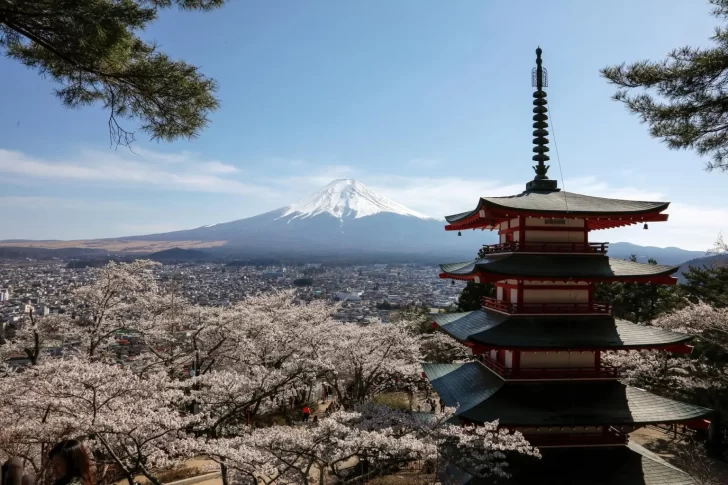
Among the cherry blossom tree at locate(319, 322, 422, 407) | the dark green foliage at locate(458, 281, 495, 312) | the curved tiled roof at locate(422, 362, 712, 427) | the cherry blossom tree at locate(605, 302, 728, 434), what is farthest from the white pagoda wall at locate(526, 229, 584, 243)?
the dark green foliage at locate(458, 281, 495, 312)

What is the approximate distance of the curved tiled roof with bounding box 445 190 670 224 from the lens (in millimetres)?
9648

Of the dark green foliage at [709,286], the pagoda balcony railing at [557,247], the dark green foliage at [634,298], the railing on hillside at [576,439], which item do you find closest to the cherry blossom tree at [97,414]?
the railing on hillside at [576,439]

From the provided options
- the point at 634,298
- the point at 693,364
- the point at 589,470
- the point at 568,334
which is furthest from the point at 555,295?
the point at 634,298

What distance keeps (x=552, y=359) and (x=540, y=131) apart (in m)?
5.91

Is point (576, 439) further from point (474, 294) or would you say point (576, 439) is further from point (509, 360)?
point (474, 294)

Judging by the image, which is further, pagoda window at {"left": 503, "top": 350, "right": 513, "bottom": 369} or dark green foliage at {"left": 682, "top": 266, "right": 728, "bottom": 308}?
dark green foliage at {"left": 682, "top": 266, "right": 728, "bottom": 308}

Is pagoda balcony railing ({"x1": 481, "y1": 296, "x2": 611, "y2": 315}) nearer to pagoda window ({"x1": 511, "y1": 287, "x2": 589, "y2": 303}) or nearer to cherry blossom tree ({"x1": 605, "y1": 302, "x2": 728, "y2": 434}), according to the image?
pagoda window ({"x1": 511, "y1": 287, "x2": 589, "y2": 303})

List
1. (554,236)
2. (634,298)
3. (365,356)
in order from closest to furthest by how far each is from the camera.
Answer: (554,236)
(365,356)
(634,298)

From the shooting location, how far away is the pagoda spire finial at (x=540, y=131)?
37.6 ft

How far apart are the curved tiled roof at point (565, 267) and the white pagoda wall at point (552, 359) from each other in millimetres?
1824

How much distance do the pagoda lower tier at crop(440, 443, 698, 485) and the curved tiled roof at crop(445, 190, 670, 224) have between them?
17.0ft

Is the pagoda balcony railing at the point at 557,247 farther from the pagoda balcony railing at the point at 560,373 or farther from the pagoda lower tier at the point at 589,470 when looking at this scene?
the pagoda lower tier at the point at 589,470

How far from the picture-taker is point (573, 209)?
984 cm

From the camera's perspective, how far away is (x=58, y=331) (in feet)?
50.8
